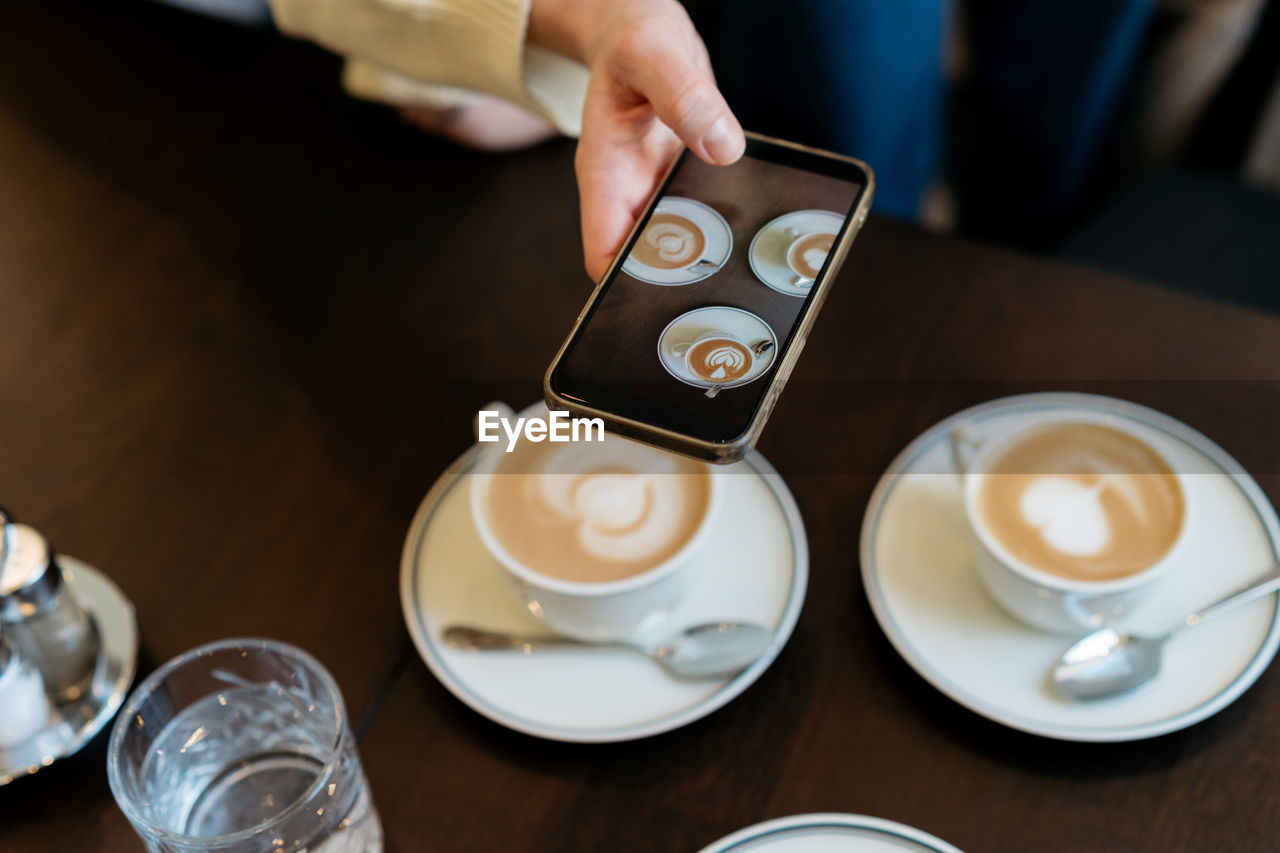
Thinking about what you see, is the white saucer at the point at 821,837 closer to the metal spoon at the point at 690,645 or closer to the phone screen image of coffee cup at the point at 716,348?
the metal spoon at the point at 690,645

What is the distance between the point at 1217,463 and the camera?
627mm

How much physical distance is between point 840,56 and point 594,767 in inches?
36.2

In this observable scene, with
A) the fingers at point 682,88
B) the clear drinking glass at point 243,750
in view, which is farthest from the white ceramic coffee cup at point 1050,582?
the clear drinking glass at point 243,750

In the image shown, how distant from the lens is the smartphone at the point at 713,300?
0.51 meters

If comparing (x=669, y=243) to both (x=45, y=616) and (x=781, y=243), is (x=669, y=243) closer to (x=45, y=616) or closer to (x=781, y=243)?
(x=781, y=243)

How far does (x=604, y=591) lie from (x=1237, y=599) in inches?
13.3

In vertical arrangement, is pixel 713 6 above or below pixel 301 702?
below

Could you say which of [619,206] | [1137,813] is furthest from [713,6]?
[1137,813]

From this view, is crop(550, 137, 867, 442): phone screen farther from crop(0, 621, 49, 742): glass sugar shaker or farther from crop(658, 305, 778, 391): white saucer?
crop(0, 621, 49, 742): glass sugar shaker

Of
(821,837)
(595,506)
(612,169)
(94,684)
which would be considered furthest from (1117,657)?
(94,684)

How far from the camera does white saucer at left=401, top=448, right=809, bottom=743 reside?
56 centimetres

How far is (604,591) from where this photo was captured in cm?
54

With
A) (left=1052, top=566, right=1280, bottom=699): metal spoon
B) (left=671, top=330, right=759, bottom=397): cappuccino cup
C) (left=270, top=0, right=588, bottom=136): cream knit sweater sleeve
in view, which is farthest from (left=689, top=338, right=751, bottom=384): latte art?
(left=270, top=0, right=588, bottom=136): cream knit sweater sleeve

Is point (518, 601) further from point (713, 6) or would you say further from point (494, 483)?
point (713, 6)
